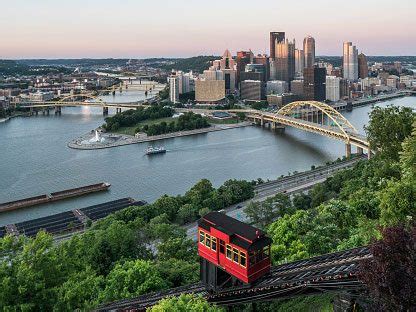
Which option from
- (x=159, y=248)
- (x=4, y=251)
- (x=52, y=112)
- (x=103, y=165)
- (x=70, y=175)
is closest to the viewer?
(x=4, y=251)

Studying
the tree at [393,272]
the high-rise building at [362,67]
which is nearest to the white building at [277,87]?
the high-rise building at [362,67]

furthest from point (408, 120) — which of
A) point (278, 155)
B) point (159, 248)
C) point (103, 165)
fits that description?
point (103, 165)

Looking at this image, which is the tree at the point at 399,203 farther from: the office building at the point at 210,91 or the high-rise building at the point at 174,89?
the high-rise building at the point at 174,89

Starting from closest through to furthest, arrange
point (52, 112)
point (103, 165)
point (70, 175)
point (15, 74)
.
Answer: point (70, 175)
point (103, 165)
point (52, 112)
point (15, 74)

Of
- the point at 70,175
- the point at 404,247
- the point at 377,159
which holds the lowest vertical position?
the point at 70,175

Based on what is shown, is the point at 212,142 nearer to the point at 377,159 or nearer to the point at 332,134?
the point at 332,134

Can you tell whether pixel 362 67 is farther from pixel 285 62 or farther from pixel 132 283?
pixel 132 283

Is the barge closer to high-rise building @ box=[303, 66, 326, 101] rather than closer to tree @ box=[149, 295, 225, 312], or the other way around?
tree @ box=[149, 295, 225, 312]

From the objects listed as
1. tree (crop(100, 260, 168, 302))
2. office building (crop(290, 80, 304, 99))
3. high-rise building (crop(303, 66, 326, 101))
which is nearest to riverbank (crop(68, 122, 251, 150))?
high-rise building (crop(303, 66, 326, 101))
